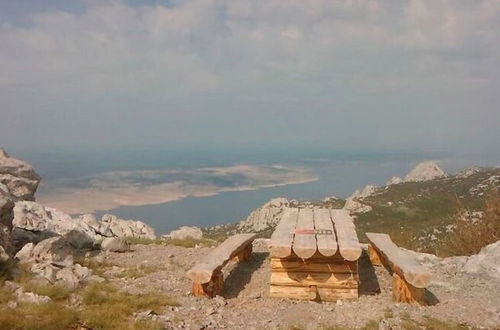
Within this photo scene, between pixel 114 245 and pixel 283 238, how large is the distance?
610 centimetres

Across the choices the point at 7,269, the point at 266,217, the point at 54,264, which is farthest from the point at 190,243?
the point at 266,217

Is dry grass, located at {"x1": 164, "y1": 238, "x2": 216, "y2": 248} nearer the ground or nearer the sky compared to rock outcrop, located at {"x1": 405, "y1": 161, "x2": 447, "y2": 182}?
nearer the sky

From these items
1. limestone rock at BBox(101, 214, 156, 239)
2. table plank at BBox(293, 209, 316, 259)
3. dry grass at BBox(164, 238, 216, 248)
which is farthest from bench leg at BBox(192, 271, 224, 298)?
limestone rock at BBox(101, 214, 156, 239)

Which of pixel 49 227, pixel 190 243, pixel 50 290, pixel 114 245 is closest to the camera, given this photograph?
pixel 50 290

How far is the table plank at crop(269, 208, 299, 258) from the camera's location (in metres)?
8.89

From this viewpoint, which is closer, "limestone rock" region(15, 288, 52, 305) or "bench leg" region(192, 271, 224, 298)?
"limestone rock" region(15, 288, 52, 305)

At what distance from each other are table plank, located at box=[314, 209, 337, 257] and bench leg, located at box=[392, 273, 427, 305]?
4.71 ft

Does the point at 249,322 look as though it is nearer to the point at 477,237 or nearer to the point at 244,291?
the point at 244,291

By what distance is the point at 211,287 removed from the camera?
9.17m

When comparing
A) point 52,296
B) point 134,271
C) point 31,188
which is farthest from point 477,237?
point 31,188

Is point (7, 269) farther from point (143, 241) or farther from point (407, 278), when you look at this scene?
point (407, 278)

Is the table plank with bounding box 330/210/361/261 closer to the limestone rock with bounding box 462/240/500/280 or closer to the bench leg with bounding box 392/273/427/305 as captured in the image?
the bench leg with bounding box 392/273/427/305

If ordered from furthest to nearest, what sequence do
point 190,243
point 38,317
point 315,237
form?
point 190,243
point 315,237
point 38,317

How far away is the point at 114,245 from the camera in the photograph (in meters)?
13.4
